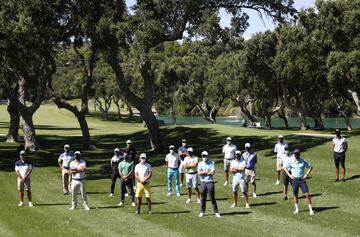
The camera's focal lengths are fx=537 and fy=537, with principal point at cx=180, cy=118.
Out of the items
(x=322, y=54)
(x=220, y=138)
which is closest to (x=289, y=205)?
(x=220, y=138)

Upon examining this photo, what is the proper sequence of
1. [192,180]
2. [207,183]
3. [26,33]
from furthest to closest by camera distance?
[26,33] → [192,180] → [207,183]

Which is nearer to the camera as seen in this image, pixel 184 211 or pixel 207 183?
pixel 207 183

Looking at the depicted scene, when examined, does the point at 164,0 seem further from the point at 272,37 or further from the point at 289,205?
the point at 272,37

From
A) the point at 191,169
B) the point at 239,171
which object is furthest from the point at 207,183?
the point at 191,169

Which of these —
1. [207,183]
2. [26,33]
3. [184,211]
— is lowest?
[184,211]

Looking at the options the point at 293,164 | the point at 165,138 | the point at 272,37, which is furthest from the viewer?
the point at 272,37

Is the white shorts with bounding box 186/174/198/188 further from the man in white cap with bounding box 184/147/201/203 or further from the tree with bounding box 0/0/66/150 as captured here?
the tree with bounding box 0/0/66/150

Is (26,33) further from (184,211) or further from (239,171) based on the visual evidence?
(239,171)

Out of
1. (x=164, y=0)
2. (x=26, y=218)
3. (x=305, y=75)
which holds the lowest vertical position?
(x=26, y=218)

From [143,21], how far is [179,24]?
2963 millimetres

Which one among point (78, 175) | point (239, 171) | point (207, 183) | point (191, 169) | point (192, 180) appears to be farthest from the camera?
point (192, 180)

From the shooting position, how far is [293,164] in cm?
1809

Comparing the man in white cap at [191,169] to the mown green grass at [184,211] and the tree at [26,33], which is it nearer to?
the mown green grass at [184,211]

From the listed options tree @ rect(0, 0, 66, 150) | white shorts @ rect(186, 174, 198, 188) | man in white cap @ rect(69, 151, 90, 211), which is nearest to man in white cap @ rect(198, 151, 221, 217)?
white shorts @ rect(186, 174, 198, 188)
